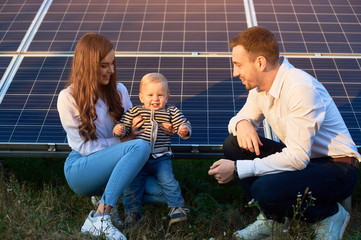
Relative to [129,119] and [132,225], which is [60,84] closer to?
[129,119]

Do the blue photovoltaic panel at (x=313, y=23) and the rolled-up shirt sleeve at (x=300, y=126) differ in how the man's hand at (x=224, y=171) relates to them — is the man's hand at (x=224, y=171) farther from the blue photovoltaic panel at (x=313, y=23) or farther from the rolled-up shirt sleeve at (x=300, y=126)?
the blue photovoltaic panel at (x=313, y=23)

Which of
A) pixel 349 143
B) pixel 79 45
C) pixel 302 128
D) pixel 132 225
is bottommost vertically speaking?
pixel 132 225

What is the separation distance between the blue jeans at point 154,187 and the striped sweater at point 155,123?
A: 0.43 ft

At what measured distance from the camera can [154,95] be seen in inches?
193

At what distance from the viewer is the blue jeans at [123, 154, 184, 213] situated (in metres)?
4.90

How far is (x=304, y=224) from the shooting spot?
15.1 feet

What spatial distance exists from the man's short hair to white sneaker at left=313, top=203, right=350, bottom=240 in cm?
147

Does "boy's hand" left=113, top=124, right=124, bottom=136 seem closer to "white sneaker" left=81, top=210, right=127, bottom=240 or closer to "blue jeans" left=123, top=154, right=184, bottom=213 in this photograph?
"blue jeans" left=123, top=154, right=184, bottom=213

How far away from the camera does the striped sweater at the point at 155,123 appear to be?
498 centimetres

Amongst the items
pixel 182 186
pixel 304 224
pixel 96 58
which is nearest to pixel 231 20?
pixel 182 186

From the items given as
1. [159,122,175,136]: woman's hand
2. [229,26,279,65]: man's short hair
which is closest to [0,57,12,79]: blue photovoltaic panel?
[159,122,175,136]: woman's hand

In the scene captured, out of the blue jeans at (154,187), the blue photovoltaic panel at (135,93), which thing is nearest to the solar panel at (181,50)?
the blue photovoltaic panel at (135,93)

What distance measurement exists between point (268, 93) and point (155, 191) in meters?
1.48

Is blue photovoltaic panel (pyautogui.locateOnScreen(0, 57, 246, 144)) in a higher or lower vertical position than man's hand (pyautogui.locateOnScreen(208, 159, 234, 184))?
lower
